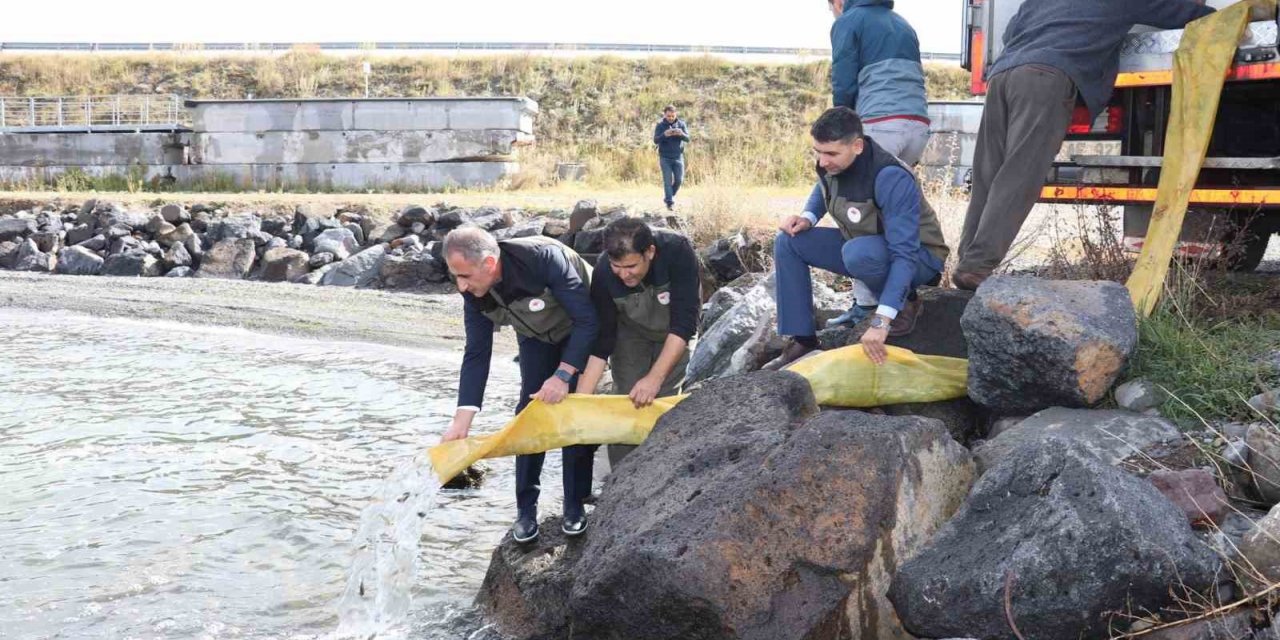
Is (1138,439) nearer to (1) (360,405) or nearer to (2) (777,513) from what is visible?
(2) (777,513)

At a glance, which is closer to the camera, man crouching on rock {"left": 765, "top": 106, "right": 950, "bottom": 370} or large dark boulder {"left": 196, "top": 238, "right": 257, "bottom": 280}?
man crouching on rock {"left": 765, "top": 106, "right": 950, "bottom": 370}

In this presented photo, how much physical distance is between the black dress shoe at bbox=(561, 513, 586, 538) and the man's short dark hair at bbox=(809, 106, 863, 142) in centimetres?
196

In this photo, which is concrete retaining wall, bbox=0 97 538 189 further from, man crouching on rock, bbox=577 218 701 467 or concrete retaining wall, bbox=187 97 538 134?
man crouching on rock, bbox=577 218 701 467

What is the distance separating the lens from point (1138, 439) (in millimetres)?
4730

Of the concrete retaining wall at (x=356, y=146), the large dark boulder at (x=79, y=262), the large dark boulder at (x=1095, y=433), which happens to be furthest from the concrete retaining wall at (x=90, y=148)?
the large dark boulder at (x=1095, y=433)

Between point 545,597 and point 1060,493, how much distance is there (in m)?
2.11

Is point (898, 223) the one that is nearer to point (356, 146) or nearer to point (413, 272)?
point (413, 272)

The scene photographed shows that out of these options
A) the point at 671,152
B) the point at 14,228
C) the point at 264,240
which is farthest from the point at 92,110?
the point at 671,152

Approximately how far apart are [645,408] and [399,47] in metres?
37.4

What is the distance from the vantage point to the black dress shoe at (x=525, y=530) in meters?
5.52

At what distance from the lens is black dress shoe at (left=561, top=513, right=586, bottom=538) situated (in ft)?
18.1

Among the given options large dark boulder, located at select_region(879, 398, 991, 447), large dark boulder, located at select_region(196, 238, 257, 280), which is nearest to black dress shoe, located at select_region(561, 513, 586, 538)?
large dark boulder, located at select_region(879, 398, 991, 447)

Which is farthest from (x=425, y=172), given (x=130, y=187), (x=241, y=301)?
(x=241, y=301)

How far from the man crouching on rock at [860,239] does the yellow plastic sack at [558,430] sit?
86 cm
